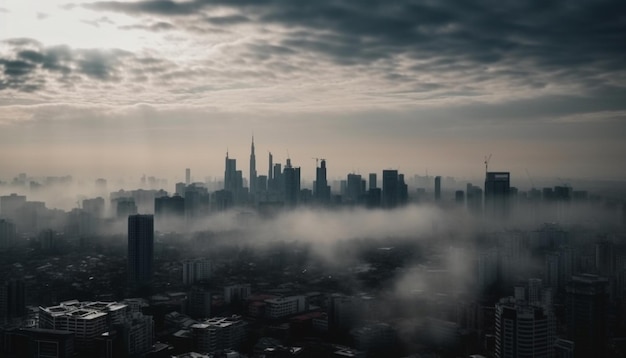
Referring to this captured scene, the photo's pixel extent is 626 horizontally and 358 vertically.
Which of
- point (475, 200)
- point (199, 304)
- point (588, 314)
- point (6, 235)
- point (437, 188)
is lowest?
point (199, 304)

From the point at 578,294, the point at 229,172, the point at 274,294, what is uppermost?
the point at 229,172

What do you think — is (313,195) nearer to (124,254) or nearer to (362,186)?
(362,186)

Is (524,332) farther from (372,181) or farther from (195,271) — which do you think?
(372,181)

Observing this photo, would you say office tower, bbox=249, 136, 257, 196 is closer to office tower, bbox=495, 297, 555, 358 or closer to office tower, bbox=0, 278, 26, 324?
office tower, bbox=0, 278, 26, 324

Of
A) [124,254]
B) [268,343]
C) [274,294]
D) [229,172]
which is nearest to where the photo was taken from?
[268,343]

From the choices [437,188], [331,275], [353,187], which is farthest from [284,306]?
Answer: [353,187]

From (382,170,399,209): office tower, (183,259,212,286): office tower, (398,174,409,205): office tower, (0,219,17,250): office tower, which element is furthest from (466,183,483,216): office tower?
(0,219,17,250): office tower

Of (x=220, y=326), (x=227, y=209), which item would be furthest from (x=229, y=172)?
(x=220, y=326)
